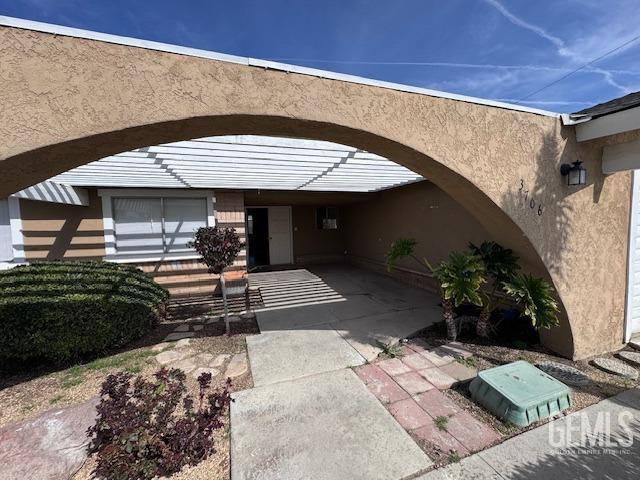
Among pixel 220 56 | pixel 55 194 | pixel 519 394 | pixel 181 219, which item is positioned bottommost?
pixel 519 394

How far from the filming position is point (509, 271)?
12.2ft

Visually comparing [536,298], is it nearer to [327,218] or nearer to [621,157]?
[621,157]

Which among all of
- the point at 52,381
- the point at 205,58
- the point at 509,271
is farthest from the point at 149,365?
the point at 509,271

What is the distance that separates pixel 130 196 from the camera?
253 inches

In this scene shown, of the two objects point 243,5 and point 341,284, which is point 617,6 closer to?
point 243,5

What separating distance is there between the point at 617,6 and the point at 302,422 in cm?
650

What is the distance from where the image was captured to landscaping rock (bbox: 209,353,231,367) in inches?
137

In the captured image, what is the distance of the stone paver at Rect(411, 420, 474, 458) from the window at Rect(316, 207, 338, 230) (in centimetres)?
957

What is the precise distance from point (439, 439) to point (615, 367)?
3.09 metres

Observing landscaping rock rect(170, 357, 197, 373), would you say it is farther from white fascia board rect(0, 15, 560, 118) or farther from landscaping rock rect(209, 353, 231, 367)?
white fascia board rect(0, 15, 560, 118)

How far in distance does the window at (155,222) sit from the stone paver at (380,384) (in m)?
5.56

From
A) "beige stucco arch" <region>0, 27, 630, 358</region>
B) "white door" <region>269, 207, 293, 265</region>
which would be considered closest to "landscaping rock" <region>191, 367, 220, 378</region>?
"beige stucco arch" <region>0, 27, 630, 358</region>

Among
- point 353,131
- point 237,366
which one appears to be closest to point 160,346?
point 237,366

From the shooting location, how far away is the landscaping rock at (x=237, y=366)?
128 inches
